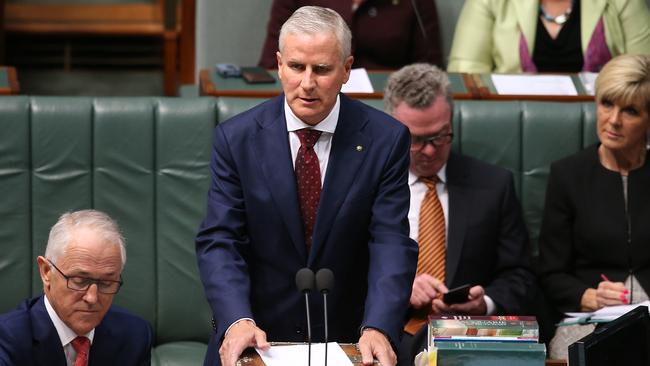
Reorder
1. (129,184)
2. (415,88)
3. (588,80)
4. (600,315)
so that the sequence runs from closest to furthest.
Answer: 1. (600,315)
2. (415,88)
3. (129,184)
4. (588,80)

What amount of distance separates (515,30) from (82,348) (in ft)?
7.58

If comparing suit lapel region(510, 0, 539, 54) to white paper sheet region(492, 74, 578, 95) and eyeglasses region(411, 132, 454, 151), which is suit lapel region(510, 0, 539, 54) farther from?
eyeglasses region(411, 132, 454, 151)

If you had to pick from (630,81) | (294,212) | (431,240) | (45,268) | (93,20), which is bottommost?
(431,240)

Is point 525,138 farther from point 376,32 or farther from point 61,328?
point 61,328

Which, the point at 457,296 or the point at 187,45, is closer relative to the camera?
the point at 457,296

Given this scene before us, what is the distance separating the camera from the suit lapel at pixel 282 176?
2.90 meters

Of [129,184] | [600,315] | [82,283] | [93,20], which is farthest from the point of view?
[93,20]

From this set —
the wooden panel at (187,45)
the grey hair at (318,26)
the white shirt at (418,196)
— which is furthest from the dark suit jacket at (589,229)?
the wooden panel at (187,45)

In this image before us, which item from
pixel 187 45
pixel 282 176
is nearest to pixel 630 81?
pixel 282 176

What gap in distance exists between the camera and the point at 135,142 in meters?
3.96

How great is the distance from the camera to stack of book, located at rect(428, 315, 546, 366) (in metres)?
2.59

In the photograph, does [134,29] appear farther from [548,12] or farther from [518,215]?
[518,215]

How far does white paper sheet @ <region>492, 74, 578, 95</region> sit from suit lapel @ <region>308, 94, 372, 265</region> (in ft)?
4.79

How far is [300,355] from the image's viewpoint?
2.56 m
